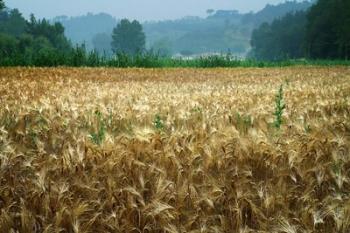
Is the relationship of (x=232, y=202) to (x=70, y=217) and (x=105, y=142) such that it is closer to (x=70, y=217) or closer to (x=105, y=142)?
(x=70, y=217)

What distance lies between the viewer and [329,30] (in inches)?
2837

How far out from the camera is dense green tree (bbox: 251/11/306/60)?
110 m

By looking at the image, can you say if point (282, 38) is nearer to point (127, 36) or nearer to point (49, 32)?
point (127, 36)

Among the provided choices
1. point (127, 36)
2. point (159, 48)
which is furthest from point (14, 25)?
point (159, 48)

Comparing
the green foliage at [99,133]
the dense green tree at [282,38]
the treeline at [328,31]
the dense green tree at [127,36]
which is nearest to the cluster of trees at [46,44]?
the dense green tree at [127,36]

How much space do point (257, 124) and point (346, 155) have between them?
1908mm

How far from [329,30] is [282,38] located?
166 ft

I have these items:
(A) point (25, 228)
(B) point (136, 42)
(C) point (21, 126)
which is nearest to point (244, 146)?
(A) point (25, 228)

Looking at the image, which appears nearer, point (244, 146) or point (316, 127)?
point (244, 146)

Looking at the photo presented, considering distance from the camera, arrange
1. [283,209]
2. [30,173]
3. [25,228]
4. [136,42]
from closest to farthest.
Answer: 1. [25,228]
2. [283,209]
3. [30,173]
4. [136,42]

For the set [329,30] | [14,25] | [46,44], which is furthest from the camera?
[14,25]

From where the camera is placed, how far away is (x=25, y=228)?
8.21ft

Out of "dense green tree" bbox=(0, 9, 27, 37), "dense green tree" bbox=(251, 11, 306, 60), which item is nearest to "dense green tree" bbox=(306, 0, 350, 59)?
"dense green tree" bbox=(251, 11, 306, 60)

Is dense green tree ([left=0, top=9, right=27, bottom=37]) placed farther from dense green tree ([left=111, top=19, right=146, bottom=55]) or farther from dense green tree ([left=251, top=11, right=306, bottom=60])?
dense green tree ([left=251, top=11, right=306, bottom=60])
